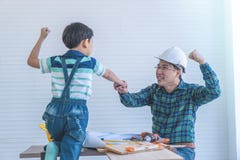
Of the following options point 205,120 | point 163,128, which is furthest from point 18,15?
point 205,120

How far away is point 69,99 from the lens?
1841mm

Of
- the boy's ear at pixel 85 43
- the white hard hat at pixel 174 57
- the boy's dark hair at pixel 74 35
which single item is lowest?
the white hard hat at pixel 174 57

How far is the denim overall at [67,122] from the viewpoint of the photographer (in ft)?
5.87

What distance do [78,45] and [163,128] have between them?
768 mm

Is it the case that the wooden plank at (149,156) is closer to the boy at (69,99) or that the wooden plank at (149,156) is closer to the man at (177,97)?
the boy at (69,99)

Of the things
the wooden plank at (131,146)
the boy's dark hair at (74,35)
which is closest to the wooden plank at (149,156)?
the wooden plank at (131,146)

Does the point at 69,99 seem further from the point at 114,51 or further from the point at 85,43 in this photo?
the point at 114,51

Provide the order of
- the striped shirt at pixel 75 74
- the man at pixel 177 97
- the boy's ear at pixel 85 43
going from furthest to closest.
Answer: the man at pixel 177 97
the boy's ear at pixel 85 43
the striped shirt at pixel 75 74

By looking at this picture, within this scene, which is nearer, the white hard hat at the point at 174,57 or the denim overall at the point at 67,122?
the denim overall at the point at 67,122

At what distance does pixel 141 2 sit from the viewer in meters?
3.12

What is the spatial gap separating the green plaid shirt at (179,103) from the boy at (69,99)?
55 centimetres

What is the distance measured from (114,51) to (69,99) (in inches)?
52.0

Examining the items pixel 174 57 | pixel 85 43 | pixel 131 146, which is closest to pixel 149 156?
pixel 131 146

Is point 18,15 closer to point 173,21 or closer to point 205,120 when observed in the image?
point 173,21
